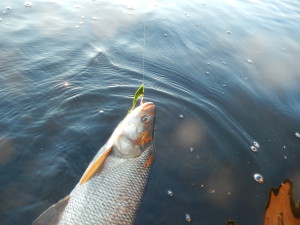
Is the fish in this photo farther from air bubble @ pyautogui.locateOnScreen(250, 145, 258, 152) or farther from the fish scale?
air bubble @ pyautogui.locateOnScreen(250, 145, 258, 152)

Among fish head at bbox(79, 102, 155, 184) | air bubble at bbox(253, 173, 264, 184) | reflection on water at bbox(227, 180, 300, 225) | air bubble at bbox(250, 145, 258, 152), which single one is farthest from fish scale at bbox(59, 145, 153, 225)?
air bubble at bbox(250, 145, 258, 152)

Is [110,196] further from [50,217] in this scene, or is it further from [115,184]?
[50,217]

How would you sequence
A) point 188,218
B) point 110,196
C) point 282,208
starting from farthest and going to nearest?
point 282,208 → point 188,218 → point 110,196

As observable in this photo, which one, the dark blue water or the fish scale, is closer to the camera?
the fish scale

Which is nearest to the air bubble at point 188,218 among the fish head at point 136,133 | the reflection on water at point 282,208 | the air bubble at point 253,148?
the reflection on water at point 282,208

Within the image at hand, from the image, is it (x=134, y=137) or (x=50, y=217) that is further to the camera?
(x=134, y=137)

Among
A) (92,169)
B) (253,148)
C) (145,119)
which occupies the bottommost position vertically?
(253,148)

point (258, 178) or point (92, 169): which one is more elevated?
point (92, 169)

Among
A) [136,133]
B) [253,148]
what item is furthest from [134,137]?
[253,148]
